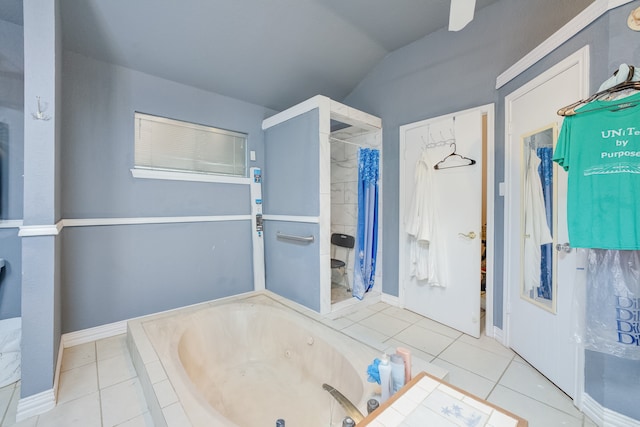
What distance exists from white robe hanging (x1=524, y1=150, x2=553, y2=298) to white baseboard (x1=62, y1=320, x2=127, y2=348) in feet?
11.1

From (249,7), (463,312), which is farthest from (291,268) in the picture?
(249,7)

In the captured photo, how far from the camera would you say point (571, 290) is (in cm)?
154

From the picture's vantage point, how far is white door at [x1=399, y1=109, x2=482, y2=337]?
7.43ft

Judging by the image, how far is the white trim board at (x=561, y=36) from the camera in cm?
131

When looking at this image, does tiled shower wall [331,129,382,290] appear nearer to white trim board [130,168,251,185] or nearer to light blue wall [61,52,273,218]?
white trim board [130,168,251,185]

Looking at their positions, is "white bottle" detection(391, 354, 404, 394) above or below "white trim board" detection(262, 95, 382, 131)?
below

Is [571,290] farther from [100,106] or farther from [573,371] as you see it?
[100,106]

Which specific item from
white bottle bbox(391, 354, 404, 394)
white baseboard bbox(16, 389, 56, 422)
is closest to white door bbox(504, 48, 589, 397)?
white bottle bbox(391, 354, 404, 394)

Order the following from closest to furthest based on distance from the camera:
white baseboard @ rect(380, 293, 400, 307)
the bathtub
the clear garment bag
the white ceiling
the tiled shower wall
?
the clear garment bag < the bathtub < the white ceiling < white baseboard @ rect(380, 293, 400, 307) < the tiled shower wall

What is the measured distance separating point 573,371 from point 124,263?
11.1 ft

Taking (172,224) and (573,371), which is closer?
(573,371)

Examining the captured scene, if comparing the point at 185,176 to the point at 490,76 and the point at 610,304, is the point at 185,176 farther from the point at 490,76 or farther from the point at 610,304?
the point at 610,304

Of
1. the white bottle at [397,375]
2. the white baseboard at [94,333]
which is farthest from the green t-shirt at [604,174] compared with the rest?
the white baseboard at [94,333]

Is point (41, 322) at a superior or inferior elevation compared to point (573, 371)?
superior
